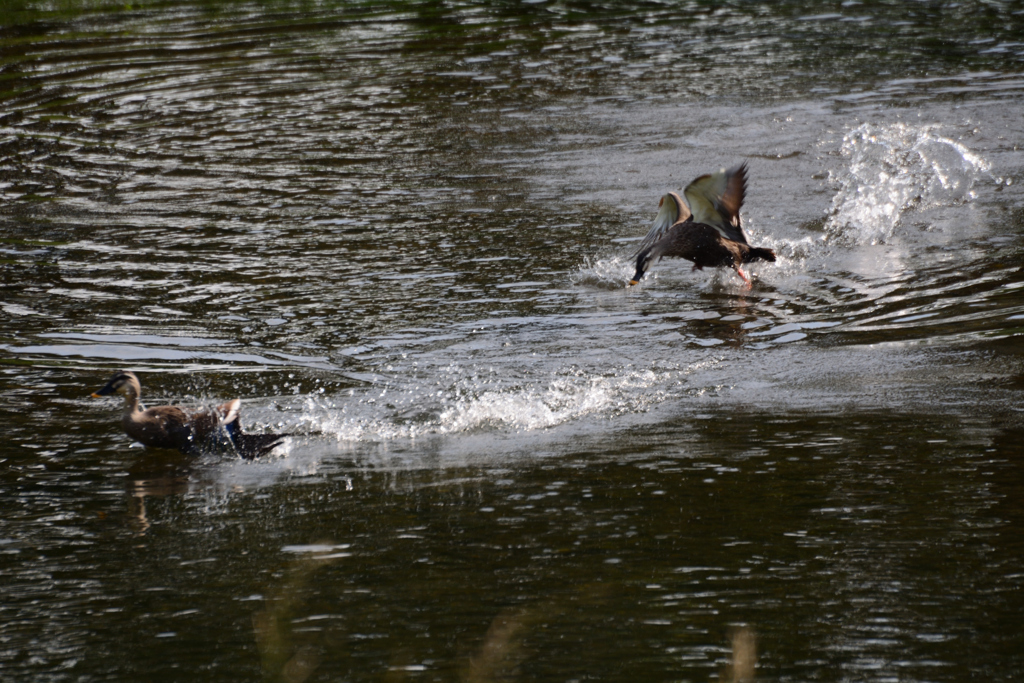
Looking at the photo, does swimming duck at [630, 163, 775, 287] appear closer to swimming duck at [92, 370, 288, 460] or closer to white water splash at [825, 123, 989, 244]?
white water splash at [825, 123, 989, 244]

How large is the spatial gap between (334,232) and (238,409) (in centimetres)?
435

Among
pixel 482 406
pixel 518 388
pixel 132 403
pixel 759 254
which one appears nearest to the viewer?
pixel 132 403

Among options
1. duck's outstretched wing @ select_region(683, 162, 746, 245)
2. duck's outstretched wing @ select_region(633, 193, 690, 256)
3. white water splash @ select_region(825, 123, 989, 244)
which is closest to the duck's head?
duck's outstretched wing @ select_region(633, 193, 690, 256)

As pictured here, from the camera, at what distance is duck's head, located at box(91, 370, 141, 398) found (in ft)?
19.8

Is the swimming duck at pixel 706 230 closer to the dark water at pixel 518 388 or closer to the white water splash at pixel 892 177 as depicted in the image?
the dark water at pixel 518 388

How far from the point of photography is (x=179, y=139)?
13930mm

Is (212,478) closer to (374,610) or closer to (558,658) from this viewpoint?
(374,610)

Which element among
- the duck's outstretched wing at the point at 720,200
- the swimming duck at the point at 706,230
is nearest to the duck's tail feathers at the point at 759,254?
the swimming duck at the point at 706,230

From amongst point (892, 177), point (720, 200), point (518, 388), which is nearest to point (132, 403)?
point (518, 388)

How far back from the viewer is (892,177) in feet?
36.2

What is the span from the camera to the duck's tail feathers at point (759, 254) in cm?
873

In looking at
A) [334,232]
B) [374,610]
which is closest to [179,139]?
[334,232]

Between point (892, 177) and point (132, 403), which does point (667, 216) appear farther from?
point (132, 403)

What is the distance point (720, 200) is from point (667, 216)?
43cm
